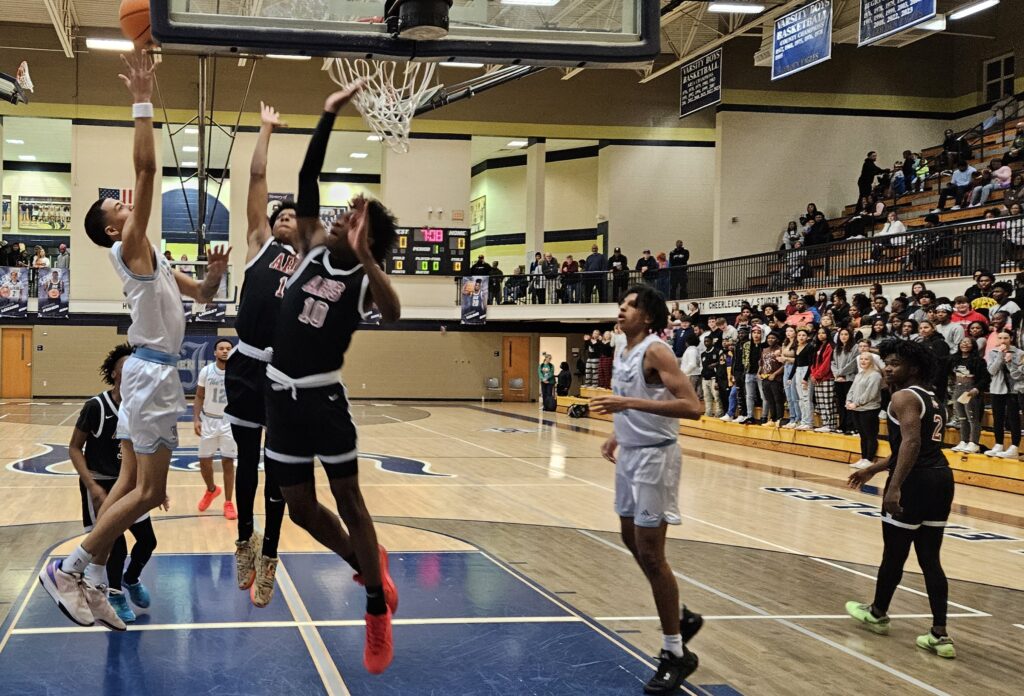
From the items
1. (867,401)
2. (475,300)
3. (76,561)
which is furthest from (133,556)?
(475,300)

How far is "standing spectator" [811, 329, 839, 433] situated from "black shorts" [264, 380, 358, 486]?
12310mm

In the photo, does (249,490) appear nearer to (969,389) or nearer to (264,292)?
(264,292)

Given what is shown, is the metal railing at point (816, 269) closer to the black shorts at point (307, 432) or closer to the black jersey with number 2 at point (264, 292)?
the black jersey with number 2 at point (264, 292)

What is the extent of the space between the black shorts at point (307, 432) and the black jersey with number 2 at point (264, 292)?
74cm

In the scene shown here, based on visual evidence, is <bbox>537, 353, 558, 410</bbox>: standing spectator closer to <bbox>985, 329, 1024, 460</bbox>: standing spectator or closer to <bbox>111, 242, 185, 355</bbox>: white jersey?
<bbox>985, 329, 1024, 460</bbox>: standing spectator

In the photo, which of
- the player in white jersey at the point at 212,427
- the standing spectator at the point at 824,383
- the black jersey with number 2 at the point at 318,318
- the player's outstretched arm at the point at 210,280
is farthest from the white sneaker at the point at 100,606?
the standing spectator at the point at 824,383

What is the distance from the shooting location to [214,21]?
199 inches

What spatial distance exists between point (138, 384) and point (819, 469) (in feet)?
38.0

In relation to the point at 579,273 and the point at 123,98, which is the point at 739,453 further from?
the point at 123,98

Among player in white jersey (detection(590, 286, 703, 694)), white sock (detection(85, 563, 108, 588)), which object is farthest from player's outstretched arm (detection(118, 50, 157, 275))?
player in white jersey (detection(590, 286, 703, 694))

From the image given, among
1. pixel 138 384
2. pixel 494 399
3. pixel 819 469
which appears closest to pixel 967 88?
pixel 494 399

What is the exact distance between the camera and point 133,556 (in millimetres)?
6070

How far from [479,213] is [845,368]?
24.0 metres

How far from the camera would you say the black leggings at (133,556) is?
5.85m
